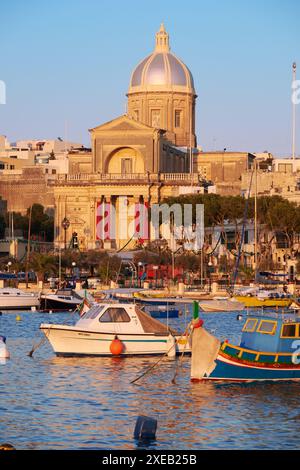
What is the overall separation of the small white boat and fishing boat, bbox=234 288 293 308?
49cm

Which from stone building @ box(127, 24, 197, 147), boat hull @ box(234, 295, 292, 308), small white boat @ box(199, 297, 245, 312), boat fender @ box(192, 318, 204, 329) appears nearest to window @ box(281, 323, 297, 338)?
boat fender @ box(192, 318, 204, 329)

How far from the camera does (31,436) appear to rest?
119 ft

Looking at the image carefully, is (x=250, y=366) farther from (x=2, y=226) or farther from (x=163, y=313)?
(x=2, y=226)

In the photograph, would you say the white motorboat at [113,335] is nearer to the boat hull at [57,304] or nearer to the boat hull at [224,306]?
the boat hull at [57,304]

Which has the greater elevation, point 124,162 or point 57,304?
point 124,162

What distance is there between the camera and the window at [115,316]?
51.9m

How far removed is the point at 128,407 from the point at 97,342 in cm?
1008

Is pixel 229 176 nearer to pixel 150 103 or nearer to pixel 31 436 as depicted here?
pixel 150 103

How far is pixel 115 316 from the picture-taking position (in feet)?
171

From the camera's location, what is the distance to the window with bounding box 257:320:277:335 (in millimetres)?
45781

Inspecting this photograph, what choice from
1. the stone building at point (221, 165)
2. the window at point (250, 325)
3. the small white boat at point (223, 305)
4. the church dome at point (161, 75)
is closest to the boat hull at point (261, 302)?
the small white boat at point (223, 305)

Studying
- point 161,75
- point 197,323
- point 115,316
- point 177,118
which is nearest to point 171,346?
point 115,316

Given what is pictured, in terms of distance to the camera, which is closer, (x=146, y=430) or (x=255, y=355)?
(x=146, y=430)

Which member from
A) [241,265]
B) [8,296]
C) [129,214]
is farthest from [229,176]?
[8,296]
